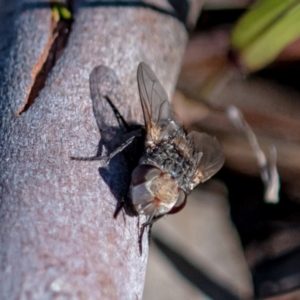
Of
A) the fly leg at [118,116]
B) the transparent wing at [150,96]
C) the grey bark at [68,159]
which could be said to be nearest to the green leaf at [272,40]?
the grey bark at [68,159]

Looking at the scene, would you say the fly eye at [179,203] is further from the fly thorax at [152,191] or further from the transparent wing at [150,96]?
the transparent wing at [150,96]

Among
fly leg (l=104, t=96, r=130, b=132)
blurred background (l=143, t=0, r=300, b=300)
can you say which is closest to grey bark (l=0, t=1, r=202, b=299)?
fly leg (l=104, t=96, r=130, b=132)

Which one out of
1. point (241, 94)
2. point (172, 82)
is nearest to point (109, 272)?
point (172, 82)

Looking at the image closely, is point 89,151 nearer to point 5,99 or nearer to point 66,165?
point 66,165

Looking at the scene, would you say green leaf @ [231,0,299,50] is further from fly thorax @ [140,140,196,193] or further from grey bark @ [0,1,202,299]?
fly thorax @ [140,140,196,193]

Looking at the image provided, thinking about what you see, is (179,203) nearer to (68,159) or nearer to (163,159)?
(163,159)
